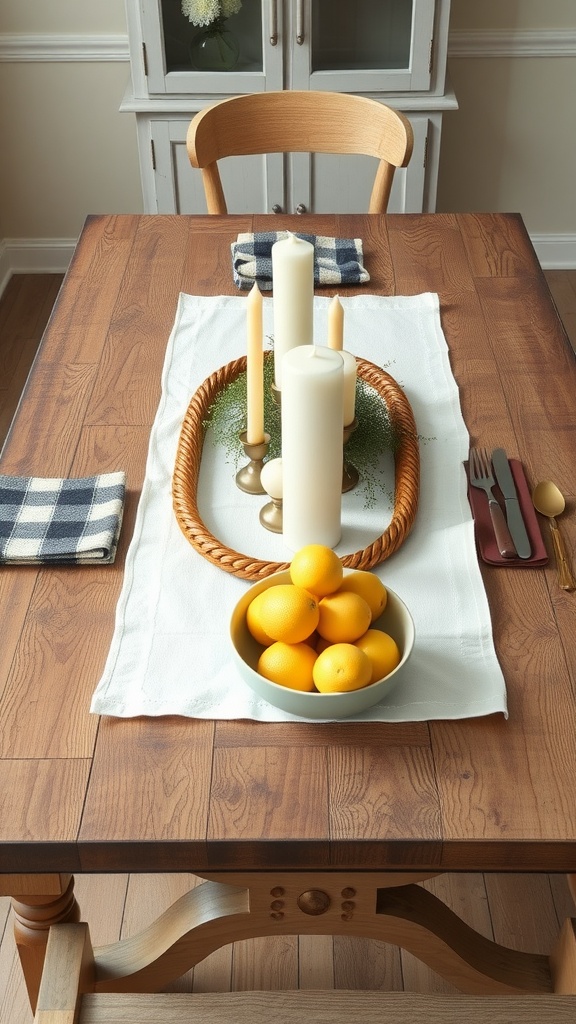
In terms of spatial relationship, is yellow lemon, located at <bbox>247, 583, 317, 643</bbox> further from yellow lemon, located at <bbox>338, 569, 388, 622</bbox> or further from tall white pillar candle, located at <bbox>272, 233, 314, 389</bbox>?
tall white pillar candle, located at <bbox>272, 233, 314, 389</bbox>

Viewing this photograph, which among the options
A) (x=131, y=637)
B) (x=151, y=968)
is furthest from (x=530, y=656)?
(x=151, y=968)

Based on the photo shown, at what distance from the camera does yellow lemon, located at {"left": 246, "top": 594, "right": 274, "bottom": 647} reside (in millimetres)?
891

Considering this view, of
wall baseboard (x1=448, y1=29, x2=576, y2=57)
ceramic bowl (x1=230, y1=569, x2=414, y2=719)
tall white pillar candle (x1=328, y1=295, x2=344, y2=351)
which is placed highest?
tall white pillar candle (x1=328, y1=295, x2=344, y2=351)

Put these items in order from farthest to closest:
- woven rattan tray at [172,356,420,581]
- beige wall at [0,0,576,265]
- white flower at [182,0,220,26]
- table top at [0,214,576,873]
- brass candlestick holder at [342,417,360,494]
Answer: beige wall at [0,0,576,265] < white flower at [182,0,220,26] < brass candlestick holder at [342,417,360,494] < woven rattan tray at [172,356,420,581] < table top at [0,214,576,873]

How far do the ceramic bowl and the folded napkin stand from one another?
0.81m

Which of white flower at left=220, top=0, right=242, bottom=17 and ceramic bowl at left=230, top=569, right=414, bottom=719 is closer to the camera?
ceramic bowl at left=230, top=569, right=414, bottom=719

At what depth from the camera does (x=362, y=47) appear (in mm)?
2705

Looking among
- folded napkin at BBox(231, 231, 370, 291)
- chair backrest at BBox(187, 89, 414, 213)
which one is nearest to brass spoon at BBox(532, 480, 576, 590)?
folded napkin at BBox(231, 231, 370, 291)

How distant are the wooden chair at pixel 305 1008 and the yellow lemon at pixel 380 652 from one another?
0.27 m

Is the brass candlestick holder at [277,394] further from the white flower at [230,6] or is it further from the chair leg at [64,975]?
the white flower at [230,6]

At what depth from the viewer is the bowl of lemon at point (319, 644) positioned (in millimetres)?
844

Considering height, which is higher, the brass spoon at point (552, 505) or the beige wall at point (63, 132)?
the brass spoon at point (552, 505)

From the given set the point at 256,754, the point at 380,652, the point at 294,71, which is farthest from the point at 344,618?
the point at 294,71

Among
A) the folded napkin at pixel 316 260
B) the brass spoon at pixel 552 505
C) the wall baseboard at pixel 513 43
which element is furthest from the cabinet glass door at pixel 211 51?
the brass spoon at pixel 552 505
